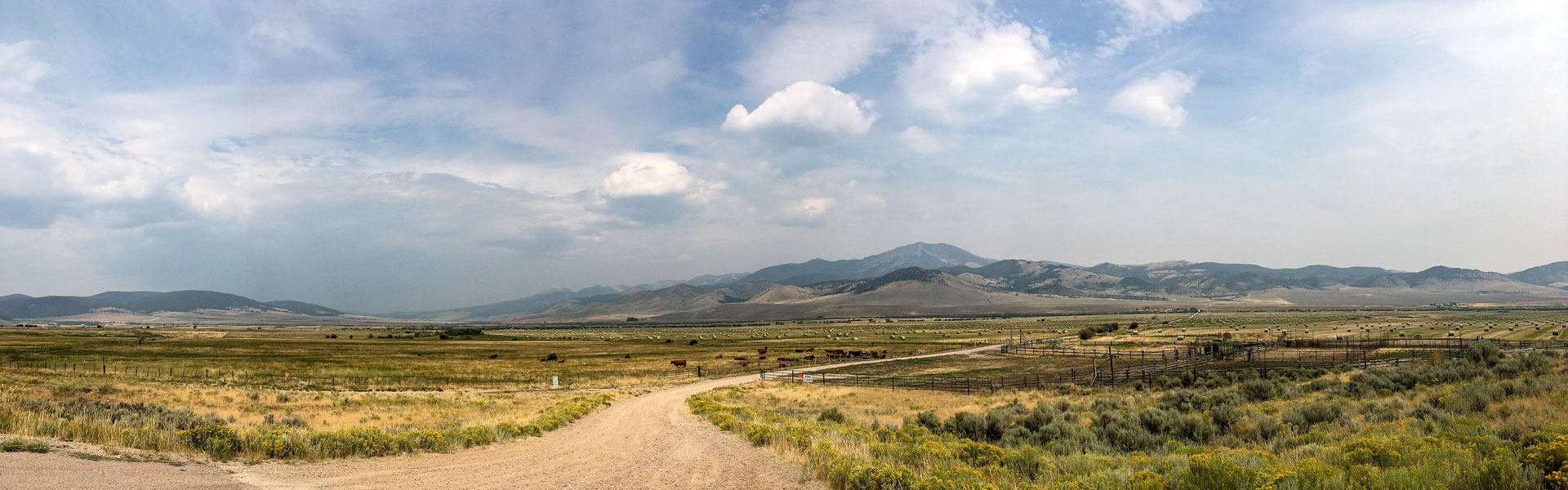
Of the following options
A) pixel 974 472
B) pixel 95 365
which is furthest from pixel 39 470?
pixel 95 365

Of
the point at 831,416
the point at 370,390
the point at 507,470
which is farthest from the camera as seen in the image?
the point at 370,390

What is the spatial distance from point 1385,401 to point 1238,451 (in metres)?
12.1

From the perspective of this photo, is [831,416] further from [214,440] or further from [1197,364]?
[1197,364]

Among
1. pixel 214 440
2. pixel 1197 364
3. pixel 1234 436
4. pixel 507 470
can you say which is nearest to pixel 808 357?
pixel 1197 364

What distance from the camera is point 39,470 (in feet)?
38.5

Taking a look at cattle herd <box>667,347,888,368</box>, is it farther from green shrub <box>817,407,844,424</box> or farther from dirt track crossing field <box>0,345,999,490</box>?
dirt track crossing field <box>0,345,999,490</box>

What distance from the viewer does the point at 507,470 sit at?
15.3 meters

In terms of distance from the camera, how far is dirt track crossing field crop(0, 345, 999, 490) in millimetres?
12031

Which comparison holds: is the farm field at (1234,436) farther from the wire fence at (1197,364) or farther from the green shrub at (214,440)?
the green shrub at (214,440)

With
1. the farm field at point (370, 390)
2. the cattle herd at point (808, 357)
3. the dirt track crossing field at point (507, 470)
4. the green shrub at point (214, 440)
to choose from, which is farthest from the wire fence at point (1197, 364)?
the green shrub at point (214, 440)

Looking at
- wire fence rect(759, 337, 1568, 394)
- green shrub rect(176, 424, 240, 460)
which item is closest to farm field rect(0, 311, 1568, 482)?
green shrub rect(176, 424, 240, 460)

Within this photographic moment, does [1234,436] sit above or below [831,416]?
above

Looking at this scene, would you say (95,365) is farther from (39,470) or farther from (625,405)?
(39,470)

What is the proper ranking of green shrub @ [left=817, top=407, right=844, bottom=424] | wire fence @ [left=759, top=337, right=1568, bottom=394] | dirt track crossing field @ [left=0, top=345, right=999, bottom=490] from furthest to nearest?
wire fence @ [left=759, top=337, right=1568, bottom=394], green shrub @ [left=817, top=407, right=844, bottom=424], dirt track crossing field @ [left=0, top=345, right=999, bottom=490]
